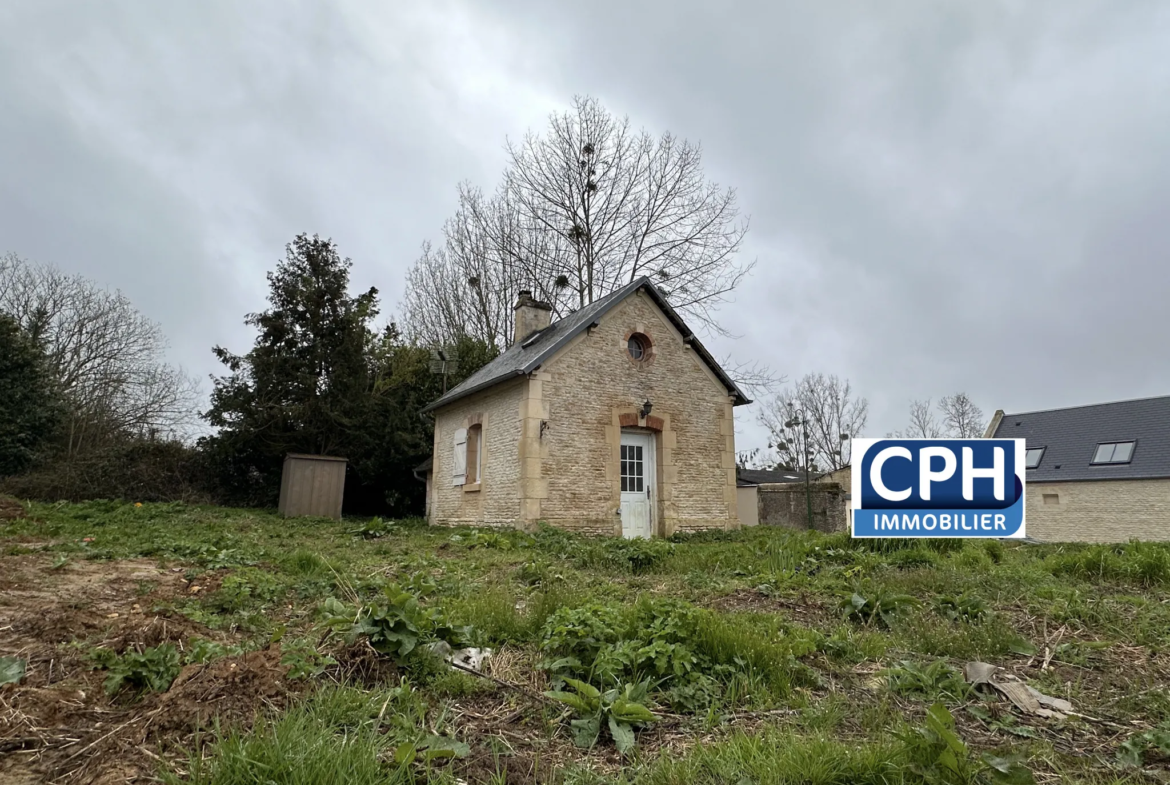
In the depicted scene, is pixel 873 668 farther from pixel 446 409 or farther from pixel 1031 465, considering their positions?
pixel 1031 465

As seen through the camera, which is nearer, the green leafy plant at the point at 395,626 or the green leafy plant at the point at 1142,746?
the green leafy plant at the point at 1142,746

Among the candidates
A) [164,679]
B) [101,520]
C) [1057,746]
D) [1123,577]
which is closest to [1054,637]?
[1057,746]

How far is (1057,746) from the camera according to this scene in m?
2.56

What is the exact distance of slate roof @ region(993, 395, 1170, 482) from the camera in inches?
930

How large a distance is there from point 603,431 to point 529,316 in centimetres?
466

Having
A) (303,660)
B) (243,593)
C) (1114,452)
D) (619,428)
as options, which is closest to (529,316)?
(619,428)

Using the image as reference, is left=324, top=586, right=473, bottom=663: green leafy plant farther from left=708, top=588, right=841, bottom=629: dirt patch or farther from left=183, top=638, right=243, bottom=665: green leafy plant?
left=708, top=588, right=841, bottom=629: dirt patch

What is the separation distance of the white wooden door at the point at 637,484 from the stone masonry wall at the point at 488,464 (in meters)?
2.28

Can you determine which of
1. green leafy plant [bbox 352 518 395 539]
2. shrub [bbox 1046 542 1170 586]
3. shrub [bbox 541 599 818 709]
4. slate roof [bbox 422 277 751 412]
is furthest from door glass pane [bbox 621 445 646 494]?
shrub [bbox 541 599 818 709]

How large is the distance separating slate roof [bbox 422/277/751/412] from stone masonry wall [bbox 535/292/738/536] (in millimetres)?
188

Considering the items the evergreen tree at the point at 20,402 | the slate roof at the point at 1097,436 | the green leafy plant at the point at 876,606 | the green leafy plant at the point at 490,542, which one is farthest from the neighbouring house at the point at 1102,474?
the evergreen tree at the point at 20,402

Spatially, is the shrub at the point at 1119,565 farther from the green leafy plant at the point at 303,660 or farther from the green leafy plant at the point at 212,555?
the green leafy plant at the point at 212,555

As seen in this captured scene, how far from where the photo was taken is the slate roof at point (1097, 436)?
23609mm

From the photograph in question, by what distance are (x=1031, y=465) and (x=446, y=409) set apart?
25.2 m
